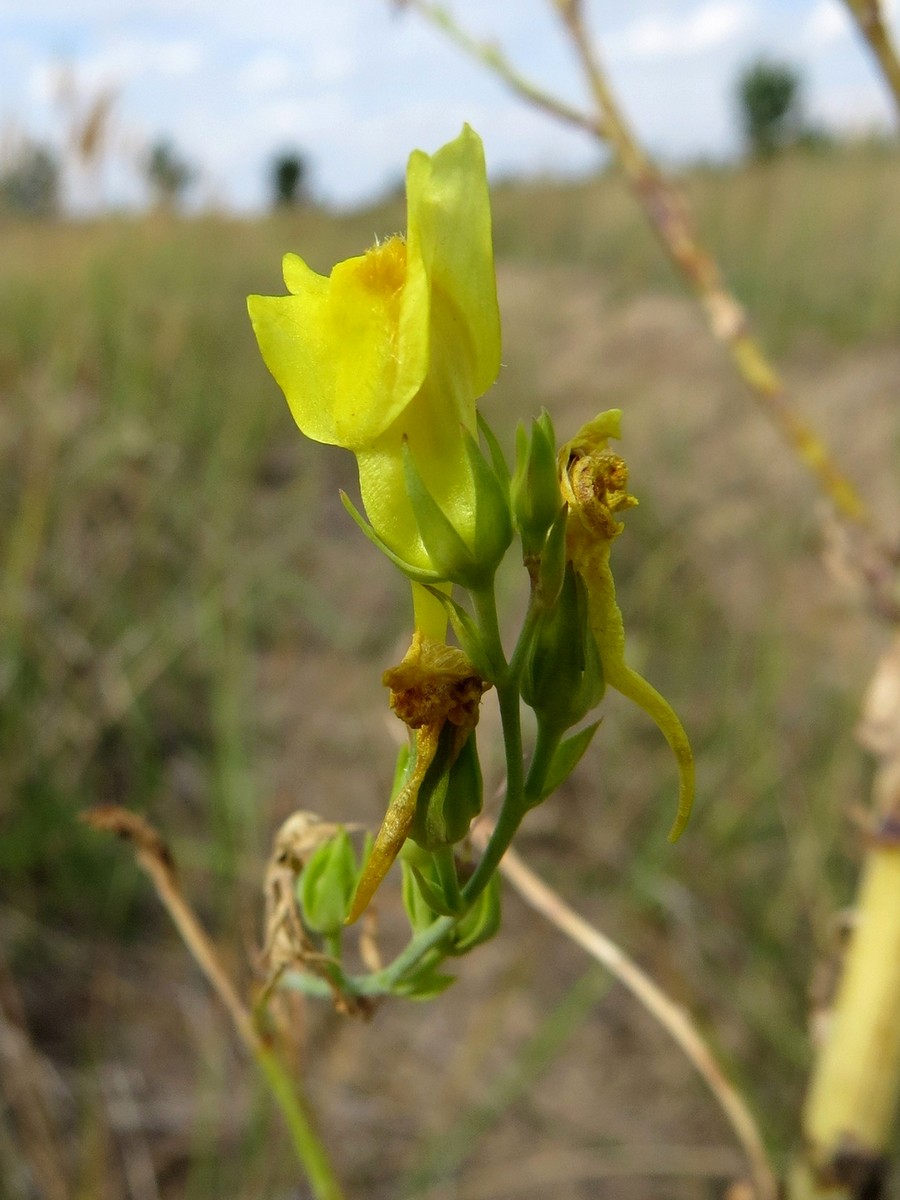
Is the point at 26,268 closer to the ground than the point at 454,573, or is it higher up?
higher up

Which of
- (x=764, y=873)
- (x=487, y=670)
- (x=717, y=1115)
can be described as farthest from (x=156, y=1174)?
(x=487, y=670)

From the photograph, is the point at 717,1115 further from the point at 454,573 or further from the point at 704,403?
the point at 704,403

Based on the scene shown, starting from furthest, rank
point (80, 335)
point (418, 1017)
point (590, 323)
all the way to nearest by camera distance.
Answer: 1. point (590, 323)
2. point (80, 335)
3. point (418, 1017)

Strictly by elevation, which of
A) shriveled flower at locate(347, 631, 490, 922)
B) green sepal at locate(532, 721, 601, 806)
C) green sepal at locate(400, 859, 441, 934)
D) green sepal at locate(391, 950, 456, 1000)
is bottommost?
green sepal at locate(391, 950, 456, 1000)

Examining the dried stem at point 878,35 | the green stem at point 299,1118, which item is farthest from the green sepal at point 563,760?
the dried stem at point 878,35

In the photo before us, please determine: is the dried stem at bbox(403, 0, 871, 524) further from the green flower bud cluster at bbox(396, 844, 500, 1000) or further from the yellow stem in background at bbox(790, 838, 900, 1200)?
the green flower bud cluster at bbox(396, 844, 500, 1000)

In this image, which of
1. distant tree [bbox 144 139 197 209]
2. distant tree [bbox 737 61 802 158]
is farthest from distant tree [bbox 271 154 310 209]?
distant tree [bbox 144 139 197 209]
